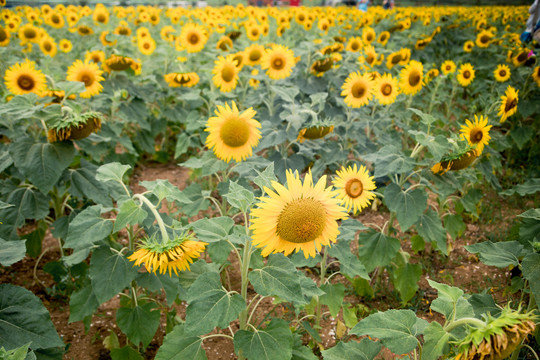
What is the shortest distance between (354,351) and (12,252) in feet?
4.45

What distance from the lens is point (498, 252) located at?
180 cm

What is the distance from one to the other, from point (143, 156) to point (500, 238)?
392cm

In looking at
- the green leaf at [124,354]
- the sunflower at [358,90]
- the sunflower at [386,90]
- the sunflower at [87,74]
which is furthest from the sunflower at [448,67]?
the green leaf at [124,354]

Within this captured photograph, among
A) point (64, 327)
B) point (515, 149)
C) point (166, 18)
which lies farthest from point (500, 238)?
point (166, 18)

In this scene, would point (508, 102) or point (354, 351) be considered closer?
point (354, 351)

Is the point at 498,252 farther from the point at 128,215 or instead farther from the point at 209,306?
the point at 128,215

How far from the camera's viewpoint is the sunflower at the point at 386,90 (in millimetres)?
3154

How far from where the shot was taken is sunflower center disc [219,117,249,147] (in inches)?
82.6

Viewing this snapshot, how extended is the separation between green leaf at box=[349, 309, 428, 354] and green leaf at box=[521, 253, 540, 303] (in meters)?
0.63

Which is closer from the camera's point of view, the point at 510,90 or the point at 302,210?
the point at 302,210

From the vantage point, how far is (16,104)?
2.09 metres

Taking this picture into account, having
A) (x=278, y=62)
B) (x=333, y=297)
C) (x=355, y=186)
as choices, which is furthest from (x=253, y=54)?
(x=333, y=297)

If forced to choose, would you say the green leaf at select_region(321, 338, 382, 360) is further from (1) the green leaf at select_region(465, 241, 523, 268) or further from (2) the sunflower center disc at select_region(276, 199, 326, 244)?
(1) the green leaf at select_region(465, 241, 523, 268)

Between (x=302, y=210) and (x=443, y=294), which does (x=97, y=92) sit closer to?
(x=302, y=210)
